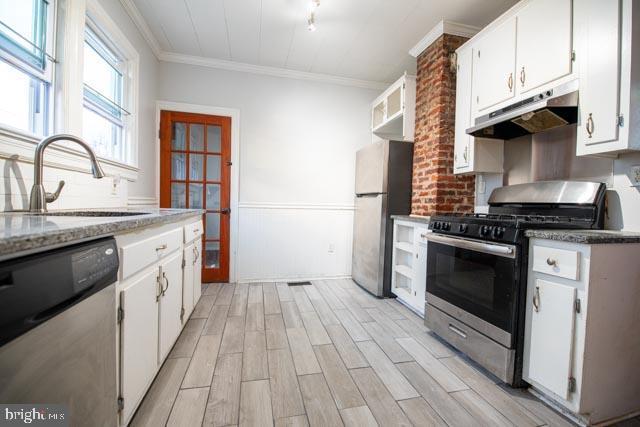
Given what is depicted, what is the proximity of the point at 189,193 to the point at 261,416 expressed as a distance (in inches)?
105

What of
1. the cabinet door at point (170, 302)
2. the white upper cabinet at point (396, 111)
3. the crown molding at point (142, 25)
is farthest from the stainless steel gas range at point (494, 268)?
the crown molding at point (142, 25)

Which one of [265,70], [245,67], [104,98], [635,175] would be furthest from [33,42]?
[635,175]

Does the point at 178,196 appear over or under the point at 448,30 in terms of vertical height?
under

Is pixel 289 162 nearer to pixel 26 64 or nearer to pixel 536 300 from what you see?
pixel 26 64

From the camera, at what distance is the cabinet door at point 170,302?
149 centimetres

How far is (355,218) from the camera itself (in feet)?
11.7

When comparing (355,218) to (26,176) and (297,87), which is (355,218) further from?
(26,176)

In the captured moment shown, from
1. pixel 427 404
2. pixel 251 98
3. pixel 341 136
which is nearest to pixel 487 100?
pixel 341 136

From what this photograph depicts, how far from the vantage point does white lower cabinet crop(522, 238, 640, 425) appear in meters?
1.24

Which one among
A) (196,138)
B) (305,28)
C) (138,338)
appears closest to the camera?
(138,338)

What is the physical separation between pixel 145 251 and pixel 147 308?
0.88 ft

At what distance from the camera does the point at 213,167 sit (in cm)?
333

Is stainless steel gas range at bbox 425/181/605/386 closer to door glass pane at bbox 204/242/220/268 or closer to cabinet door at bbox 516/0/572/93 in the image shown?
cabinet door at bbox 516/0/572/93

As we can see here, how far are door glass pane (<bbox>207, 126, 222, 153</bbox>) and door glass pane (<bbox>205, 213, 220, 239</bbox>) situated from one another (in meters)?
0.77
